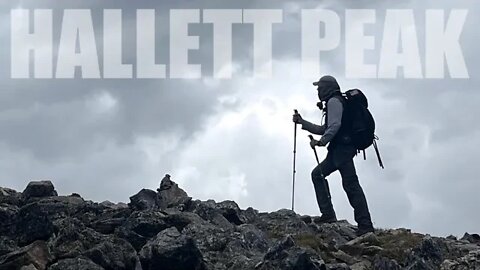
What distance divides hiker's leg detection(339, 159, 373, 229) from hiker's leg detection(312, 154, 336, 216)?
0.29 metres

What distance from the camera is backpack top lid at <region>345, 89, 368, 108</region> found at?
55.6ft

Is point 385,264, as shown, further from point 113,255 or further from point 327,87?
point 327,87

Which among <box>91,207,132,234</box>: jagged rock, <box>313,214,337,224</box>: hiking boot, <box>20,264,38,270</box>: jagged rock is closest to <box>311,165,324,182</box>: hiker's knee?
<box>313,214,337,224</box>: hiking boot

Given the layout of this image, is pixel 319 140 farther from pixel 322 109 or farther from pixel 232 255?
pixel 232 255

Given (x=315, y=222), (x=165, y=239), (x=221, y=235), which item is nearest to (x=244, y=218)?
(x=315, y=222)

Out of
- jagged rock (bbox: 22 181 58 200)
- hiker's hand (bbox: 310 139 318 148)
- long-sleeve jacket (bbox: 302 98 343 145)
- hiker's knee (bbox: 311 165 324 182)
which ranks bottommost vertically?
jagged rock (bbox: 22 181 58 200)

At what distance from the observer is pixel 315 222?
57.7ft

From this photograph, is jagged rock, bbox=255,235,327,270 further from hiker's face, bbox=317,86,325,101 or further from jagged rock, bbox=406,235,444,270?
hiker's face, bbox=317,86,325,101

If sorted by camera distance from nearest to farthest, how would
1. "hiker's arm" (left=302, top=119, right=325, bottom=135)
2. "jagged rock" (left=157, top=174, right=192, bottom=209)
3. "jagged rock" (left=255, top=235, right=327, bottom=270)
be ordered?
"jagged rock" (left=255, top=235, right=327, bottom=270)
"hiker's arm" (left=302, top=119, right=325, bottom=135)
"jagged rock" (left=157, top=174, right=192, bottom=209)

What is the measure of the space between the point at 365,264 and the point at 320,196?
3.52 metres

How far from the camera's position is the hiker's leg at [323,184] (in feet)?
56.5

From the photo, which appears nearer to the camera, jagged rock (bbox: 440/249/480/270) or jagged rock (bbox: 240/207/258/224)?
jagged rock (bbox: 440/249/480/270)

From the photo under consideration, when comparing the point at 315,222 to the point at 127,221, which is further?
the point at 315,222

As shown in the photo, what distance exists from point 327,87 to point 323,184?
183cm
